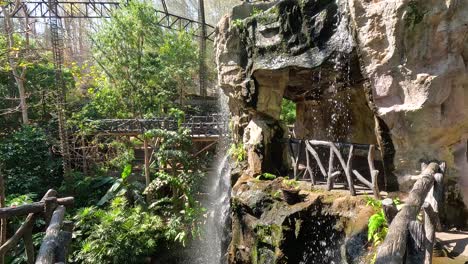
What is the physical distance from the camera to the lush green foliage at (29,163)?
1212cm

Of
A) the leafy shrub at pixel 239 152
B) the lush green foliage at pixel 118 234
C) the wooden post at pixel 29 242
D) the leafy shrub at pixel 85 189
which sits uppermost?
the leafy shrub at pixel 239 152

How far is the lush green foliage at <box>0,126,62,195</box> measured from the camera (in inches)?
477

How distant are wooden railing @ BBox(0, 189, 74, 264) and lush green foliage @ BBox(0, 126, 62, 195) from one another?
9.31m

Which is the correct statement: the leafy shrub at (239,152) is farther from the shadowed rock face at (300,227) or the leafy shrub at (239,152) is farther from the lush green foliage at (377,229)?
the lush green foliage at (377,229)

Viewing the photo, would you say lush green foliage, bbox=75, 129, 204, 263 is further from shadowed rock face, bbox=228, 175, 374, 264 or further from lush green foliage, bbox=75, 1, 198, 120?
shadowed rock face, bbox=228, 175, 374, 264

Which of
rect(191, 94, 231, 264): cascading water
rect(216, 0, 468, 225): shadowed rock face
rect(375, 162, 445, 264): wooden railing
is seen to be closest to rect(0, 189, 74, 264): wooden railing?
rect(375, 162, 445, 264): wooden railing

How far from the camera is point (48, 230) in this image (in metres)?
3.00

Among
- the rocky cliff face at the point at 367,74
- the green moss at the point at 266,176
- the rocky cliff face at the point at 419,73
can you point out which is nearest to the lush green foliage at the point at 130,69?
the rocky cliff face at the point at 367,74

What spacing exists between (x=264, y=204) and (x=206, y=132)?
8354 millimetres

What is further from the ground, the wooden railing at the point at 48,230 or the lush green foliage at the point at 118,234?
the wooden railing at the point at 48,230

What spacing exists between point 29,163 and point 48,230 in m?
11.6

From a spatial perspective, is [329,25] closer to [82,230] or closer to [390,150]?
[390,150]

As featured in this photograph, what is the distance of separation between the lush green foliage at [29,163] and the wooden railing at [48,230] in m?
9.31

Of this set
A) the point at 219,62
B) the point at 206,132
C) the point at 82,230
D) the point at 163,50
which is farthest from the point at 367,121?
the point at 163,50
